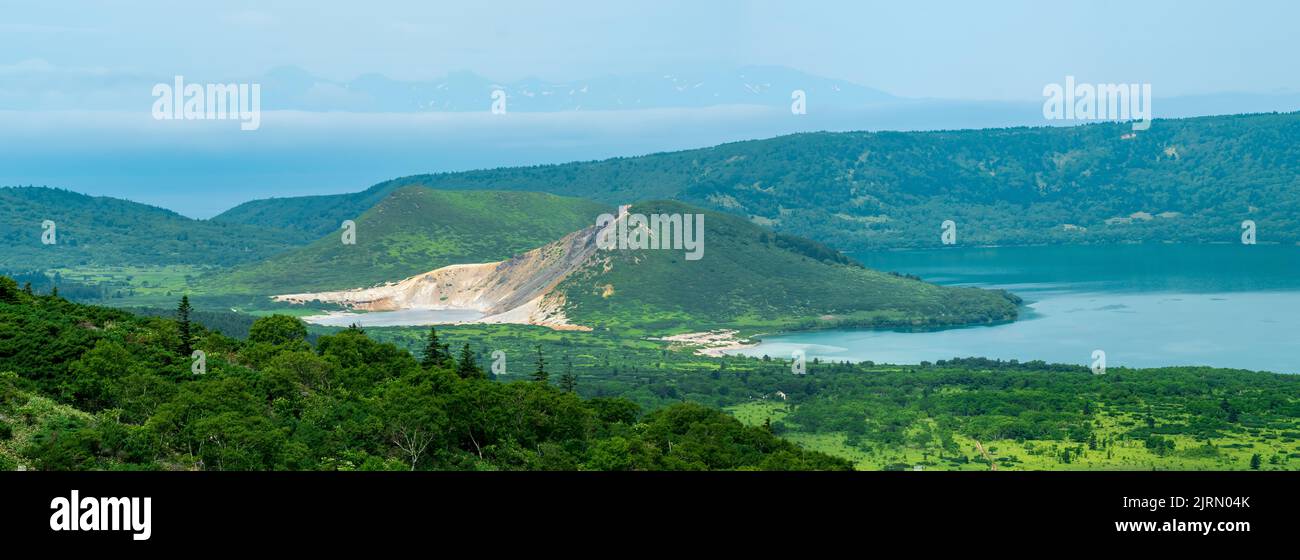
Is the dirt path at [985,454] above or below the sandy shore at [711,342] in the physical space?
below

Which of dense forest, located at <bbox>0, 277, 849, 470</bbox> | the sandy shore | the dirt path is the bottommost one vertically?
the dirt path

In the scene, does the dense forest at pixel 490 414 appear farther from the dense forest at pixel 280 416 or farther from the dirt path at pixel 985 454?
the dirt path at pixel 985 454

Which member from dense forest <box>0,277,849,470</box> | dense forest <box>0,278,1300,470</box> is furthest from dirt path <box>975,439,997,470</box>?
dense forest <box>0,277,849,470</box>

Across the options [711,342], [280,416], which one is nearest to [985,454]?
[280,416]

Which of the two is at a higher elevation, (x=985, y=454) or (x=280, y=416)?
(x=280, y=416)

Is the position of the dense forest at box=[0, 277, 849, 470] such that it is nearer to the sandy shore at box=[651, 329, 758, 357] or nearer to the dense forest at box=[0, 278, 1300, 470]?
the dense forest at box=[0, 278, 1300, 470]

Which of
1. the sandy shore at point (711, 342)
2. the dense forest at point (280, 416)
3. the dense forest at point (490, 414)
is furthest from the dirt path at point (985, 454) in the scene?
the sandy shore at point (711, 342)

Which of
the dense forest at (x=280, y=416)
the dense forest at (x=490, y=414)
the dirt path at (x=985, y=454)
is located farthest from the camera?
the dirt path at (x=985, y=454)

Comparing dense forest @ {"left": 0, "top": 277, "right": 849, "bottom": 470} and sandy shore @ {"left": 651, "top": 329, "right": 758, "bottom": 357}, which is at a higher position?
dense forest @ {"left": 0, "top": 277, "right": 849, "bottom": 470}

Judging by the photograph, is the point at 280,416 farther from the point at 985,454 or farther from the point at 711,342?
the point at 711,342

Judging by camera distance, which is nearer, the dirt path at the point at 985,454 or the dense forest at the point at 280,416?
the dense forest at the point at 280,416

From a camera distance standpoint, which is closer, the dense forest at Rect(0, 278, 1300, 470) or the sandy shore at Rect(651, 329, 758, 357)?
the dense forest at Rect(0, 278, 1300, 470)

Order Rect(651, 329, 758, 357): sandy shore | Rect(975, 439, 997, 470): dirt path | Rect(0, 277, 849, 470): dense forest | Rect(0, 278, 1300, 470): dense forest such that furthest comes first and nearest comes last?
Rect(651, 329, 758, 357): sandy shore < Rect(975, 439, 997, 470): dirt path < Rect(0, 278, 1300, 470): dense forest < Rect(0, 277, 849, 470): dense forest
